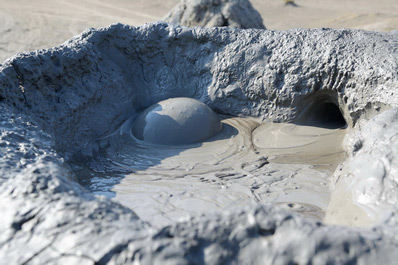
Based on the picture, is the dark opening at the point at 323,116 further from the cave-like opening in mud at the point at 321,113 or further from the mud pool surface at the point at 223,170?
the mud pool surface at the point at 223,170

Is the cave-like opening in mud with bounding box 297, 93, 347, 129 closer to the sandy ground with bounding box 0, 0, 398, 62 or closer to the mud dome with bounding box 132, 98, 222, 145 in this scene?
the mud dome with bounding box 132, 98, 222, 145

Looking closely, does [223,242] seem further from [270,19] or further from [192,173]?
[270,19]

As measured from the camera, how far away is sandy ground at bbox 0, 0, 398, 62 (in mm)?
10607

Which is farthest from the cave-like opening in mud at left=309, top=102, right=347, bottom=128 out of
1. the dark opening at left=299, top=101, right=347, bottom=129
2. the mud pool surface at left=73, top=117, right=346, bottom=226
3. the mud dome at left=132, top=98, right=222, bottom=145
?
the mud dome at left=132, top=98, right=222, bottom=145

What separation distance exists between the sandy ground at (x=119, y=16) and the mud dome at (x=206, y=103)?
5541mm

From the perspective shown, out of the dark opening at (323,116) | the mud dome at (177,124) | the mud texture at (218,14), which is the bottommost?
the mud dome at (177,124)

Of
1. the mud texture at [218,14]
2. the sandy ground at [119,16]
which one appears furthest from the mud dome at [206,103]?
the sandy ground at [119,16]

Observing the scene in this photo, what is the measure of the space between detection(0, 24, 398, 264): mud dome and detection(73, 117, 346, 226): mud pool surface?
0.37 ft

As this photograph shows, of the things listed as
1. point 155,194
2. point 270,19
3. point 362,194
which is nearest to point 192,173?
point 155,194

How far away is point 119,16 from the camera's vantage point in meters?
13.6

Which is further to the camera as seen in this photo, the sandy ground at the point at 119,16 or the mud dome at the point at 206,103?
the sandy ground at the point at 119,16

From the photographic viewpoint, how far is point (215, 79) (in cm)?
484

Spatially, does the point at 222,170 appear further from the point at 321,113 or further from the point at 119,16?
the point at 119,16

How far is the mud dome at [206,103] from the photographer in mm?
1877
